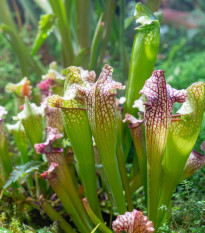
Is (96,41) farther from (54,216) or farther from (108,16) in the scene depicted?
(54,216)

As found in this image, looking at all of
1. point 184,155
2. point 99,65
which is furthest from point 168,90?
point 99,65

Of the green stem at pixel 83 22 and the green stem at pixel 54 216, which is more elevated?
the green stem at pixel 83 22

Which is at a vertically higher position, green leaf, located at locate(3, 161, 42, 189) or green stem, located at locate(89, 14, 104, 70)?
green stem, located at locate(89, 14, 104, 70)

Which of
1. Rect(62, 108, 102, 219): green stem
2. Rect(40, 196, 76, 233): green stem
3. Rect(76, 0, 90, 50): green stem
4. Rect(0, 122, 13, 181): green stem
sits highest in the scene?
Rect(76, 0, 90, 50): green stem

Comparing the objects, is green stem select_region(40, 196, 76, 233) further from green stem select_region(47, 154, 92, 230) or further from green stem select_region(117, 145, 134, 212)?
green stem select_region(117, 145, 134, 212)

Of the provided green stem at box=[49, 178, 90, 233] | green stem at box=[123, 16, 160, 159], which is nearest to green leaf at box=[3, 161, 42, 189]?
green stem at box=[49, 178, 90, 233]

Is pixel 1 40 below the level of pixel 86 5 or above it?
below

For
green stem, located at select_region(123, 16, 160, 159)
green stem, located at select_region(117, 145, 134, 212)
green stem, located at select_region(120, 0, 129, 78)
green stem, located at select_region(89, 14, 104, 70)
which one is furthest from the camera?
green stem, located at select_region(120, 0, 129, 78)

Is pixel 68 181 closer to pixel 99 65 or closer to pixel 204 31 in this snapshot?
pixel 99 65

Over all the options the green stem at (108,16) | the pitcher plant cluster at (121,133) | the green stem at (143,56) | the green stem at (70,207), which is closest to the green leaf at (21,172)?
the pitcher plant cluster at (121,133)

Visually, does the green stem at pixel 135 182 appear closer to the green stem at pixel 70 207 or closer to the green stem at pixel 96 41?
the green stem at pixel 70 207

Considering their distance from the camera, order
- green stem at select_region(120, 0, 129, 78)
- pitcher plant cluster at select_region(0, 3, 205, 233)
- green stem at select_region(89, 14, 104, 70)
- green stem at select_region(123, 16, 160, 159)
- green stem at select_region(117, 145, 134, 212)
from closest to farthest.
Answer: pitcher plant cluster at select_region(0, 3, 205, 233), green stem at select_region(123, 16, 160, 159), green stem at select_region(117, 145, 134, 212), green stem at select_region(89, 14, 104, 70), green stem at select_region(120, 0, 129, 78)
